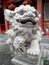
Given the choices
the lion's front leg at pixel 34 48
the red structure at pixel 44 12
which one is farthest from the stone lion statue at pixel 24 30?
the red structure at pixel 44 12

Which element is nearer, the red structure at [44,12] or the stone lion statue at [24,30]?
the stone lion statue at [24,30]

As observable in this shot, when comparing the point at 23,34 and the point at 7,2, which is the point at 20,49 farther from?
the point at 7,2

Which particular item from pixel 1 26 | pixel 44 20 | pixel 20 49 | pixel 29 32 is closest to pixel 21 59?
pixel 20 49

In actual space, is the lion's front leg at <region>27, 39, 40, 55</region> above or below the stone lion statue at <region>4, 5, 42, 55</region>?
below

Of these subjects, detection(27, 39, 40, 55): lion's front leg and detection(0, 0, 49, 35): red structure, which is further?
detection(0, 0, 49, 35): red structure

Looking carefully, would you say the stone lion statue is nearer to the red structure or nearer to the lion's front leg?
the lion's front leg

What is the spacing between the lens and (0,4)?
179 inches

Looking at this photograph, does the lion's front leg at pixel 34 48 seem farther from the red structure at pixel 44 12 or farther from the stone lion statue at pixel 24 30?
the red structure at pixel 44 12

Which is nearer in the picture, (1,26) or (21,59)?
(21,59)

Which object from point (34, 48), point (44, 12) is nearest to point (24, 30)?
point (34, 48)

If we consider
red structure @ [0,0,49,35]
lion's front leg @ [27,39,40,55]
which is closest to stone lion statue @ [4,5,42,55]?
lion's front leg @ [27,39,40,55]

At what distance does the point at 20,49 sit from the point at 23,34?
95mm

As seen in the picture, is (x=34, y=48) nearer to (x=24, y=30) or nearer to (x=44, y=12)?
(x=24, y=30)

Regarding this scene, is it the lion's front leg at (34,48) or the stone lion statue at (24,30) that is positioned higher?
the stone lion statue at (24,30)
